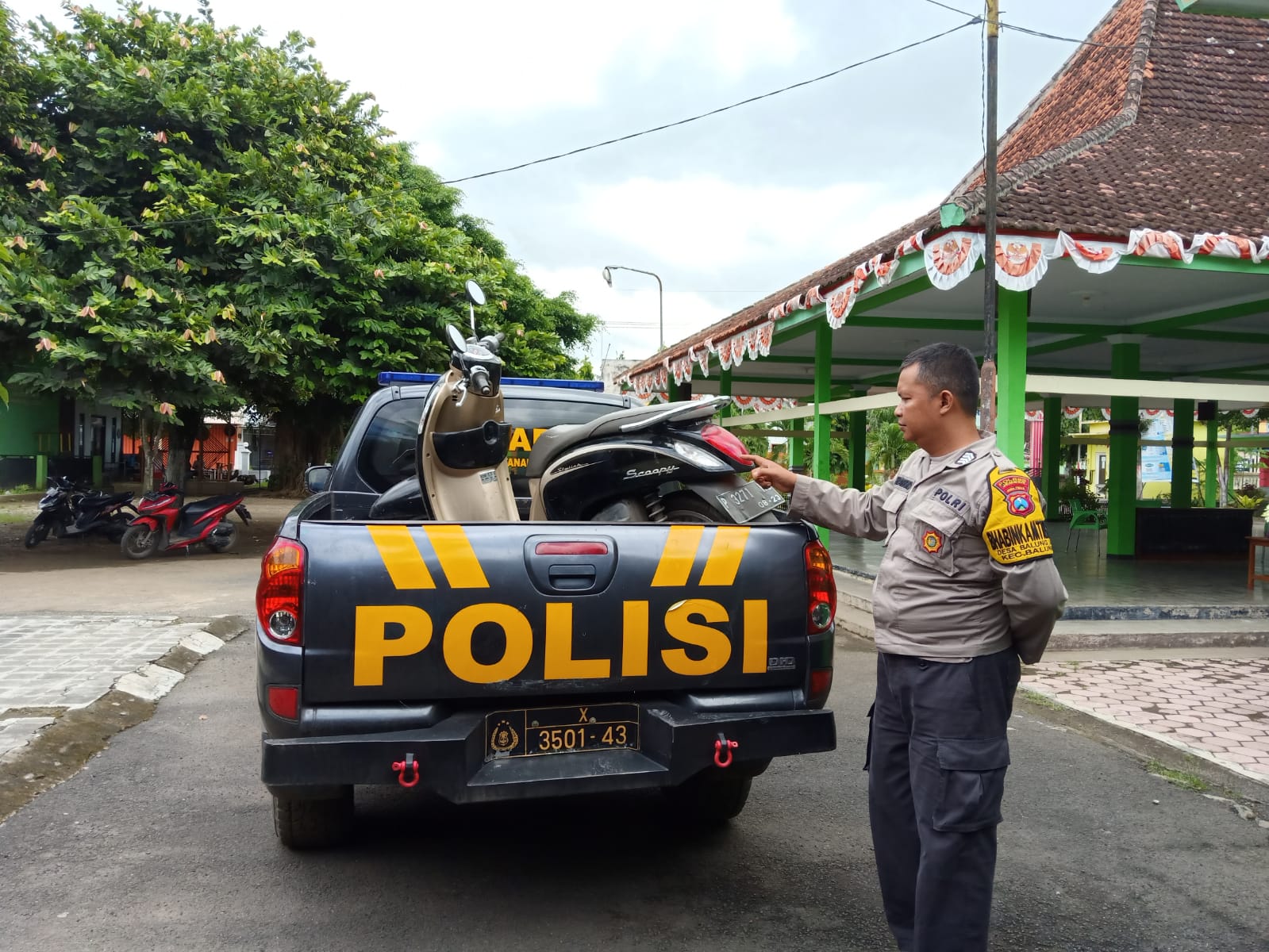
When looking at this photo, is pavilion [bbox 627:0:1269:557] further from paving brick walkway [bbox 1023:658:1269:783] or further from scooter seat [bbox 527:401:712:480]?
scooter seat [bbox 527:401:712:480]

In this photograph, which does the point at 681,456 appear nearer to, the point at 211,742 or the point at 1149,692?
the point at 211,742

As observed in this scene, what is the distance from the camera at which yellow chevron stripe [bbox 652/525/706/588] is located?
290 cm

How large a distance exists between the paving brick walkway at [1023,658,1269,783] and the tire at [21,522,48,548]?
12.4 m

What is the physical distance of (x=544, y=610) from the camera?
2795mm

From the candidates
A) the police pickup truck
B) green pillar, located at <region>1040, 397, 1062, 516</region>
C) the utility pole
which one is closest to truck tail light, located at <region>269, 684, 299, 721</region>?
the police pickup truck

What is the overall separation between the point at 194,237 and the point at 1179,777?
1148cm

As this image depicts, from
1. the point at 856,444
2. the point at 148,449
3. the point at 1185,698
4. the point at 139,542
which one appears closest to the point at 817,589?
the point at 1185,698

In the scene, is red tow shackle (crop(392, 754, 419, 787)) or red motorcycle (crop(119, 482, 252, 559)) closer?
red tow shackle (crop(392, 754, 419, 787))

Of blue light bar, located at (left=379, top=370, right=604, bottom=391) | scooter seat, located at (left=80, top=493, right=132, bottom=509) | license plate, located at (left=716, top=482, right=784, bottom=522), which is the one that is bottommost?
scooter seat, located at (left=80, top=493, right=132, bottom=509)

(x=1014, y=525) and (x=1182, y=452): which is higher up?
(x=1182, y=452)

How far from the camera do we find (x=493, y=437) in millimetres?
3857

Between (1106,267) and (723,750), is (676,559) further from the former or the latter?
(1106,267)

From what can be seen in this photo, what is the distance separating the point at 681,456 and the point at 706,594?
30.0 inches

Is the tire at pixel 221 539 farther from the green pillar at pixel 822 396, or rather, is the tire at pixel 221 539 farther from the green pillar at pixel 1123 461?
the green pillar at pixel 1123 461
